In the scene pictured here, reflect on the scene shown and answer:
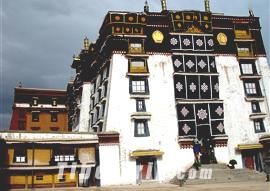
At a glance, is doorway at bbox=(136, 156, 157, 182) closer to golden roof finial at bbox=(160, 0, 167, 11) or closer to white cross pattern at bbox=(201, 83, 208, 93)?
white cross pattern at bbox=(201, 83, 208, 93)

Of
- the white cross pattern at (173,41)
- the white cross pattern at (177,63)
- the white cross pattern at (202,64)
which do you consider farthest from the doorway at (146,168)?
the white cross pattern at (173,41)

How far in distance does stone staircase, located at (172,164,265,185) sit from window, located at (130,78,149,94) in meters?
9.15

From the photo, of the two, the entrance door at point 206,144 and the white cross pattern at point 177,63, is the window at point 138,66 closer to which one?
the white cross pattern at point 177,63

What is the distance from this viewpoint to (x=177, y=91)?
3403 centimetres

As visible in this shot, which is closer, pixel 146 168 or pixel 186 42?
pixel 146 168

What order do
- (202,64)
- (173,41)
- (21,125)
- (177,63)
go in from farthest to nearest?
(21,125), (202,64), (173,41), (177,63)

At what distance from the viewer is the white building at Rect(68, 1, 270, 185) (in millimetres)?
31734

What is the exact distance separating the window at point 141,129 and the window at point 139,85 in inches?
119

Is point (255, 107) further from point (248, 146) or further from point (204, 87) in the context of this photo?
point (204, 87)

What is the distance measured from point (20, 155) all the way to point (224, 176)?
17.3m

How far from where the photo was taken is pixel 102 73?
123 feet

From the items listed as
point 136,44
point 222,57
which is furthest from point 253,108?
point 136,44

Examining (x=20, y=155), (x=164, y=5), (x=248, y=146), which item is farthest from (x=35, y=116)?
(x=248, y=146)

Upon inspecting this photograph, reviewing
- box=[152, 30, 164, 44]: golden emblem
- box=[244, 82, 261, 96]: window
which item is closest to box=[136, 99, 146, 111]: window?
box=[152, 30, 164, 44]: golden emblem
